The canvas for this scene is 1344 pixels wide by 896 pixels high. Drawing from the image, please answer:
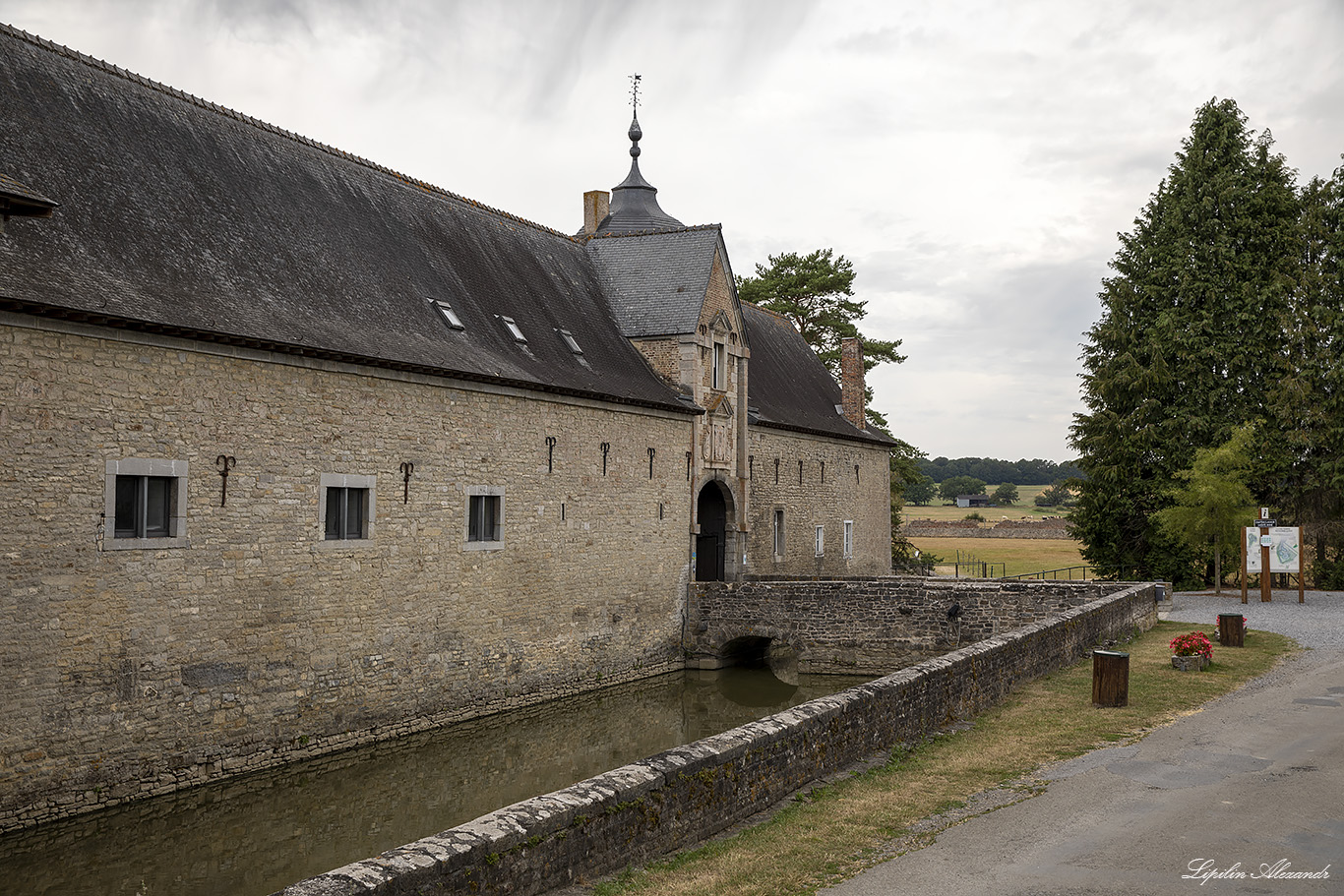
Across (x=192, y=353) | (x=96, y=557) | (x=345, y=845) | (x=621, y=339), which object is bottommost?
(x=345, y=845)

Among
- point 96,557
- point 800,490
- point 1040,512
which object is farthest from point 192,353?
point 1040,512

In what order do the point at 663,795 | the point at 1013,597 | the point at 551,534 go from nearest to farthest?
the point at 663,795, the point at 551,534, the point at 1013,597

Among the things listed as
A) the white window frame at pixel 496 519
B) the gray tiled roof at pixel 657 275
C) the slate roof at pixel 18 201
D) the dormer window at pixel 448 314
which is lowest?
the white window frame at pixel 496 519

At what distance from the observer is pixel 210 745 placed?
511 inches

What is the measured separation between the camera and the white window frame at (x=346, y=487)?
14688mm

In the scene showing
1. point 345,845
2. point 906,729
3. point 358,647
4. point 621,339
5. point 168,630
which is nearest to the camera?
point 906,729

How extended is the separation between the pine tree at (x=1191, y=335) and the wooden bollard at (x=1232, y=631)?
16.2 m

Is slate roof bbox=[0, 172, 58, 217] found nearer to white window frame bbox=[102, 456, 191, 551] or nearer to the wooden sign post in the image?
white window frame bbox=[102, 456, 191, 551]

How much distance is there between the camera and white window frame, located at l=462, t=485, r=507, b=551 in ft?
56.6

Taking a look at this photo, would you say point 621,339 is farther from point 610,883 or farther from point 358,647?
point 610,883

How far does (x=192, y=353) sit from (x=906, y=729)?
925 centimetres

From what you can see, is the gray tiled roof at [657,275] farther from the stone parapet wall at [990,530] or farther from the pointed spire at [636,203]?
the stone parapet wall at [990,530]

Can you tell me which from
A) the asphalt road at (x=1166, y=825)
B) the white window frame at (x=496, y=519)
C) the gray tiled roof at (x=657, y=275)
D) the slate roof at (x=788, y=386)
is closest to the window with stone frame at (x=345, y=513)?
the white window frame at (x=496, y=519)

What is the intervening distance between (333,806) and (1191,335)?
30288 millimetres
